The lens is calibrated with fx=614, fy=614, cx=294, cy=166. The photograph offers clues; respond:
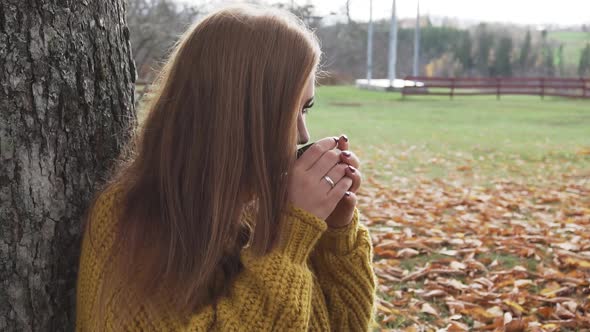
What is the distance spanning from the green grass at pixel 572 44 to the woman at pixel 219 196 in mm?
26661

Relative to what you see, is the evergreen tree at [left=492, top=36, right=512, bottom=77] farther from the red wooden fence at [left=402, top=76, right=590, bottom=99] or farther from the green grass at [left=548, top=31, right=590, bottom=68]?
the red wooden fence at [left=402, top=76, right=590, bottom=99]

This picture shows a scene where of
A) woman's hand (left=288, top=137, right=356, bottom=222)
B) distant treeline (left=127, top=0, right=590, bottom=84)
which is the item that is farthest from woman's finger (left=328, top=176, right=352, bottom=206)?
distant treeline (left=127, top=0, right=590, bottom=84)

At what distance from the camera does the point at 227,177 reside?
1.46 meters

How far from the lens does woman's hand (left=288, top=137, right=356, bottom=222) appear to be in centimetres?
152

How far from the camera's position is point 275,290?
143 centimetres

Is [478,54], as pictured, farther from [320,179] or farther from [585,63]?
[320,179]

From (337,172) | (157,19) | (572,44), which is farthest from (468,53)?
(337,172)

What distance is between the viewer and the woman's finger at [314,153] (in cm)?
154

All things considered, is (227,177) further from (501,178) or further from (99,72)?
(501,178)

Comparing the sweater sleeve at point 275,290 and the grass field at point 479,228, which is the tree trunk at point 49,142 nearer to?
the sweater sleeve at point 275,290

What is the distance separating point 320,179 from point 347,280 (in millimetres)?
348

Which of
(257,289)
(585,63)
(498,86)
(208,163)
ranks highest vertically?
(208,163)

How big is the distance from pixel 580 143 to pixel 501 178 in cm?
406


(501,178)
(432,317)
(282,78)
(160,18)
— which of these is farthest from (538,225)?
(160,18)
